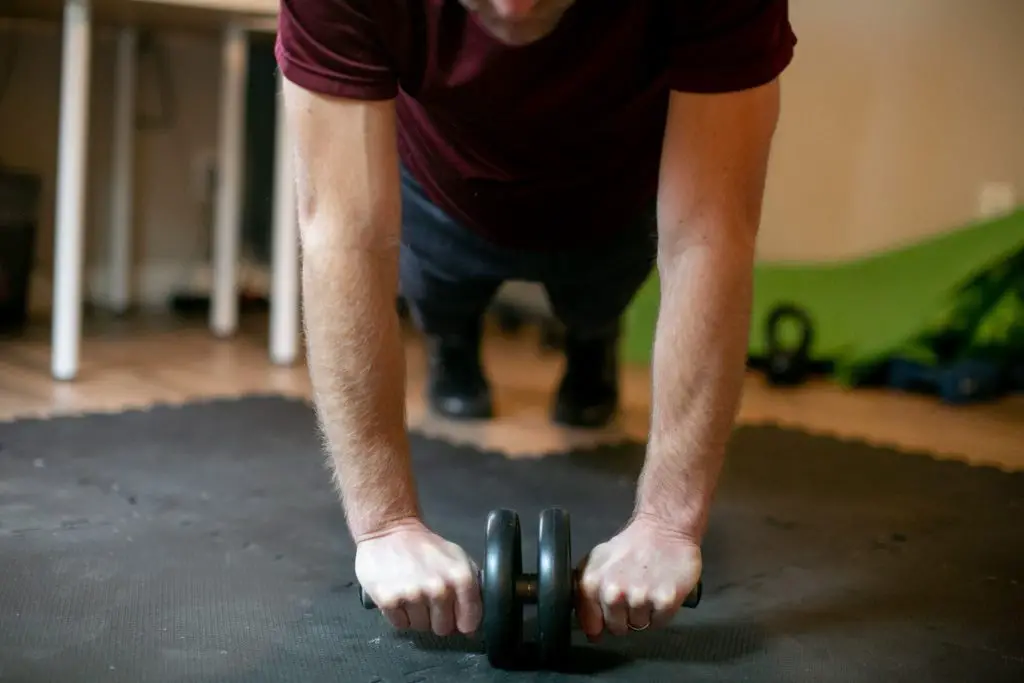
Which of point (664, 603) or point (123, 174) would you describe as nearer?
point (664, 603)

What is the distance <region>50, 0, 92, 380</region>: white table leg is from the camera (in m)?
1.64

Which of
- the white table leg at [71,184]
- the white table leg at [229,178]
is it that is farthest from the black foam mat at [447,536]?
the white table leg at [229,178]

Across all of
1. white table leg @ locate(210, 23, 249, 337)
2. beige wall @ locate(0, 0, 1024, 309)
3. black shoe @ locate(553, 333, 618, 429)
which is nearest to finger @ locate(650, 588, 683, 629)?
black shoe @ locate(553, 333, 618, 429)

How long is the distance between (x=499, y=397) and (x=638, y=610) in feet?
3.58

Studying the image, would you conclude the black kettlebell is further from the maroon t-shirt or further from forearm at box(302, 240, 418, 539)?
forearm at box(302, 240, 418, 539)

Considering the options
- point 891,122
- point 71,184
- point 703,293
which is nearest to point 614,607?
point 703,293

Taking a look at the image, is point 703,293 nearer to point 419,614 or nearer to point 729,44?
point 729,44

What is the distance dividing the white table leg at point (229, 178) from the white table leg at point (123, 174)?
0.30 m

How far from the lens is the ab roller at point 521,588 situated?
71cm

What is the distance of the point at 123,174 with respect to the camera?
2371 millimetres

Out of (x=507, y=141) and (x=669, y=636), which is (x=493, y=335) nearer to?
(x=507, y=141)

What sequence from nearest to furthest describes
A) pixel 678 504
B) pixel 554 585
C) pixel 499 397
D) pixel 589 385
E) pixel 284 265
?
1. pixel 554 585
2. pixel 678 504
3. pixel 589 385
4. pixel 499 397
5. pixel 284 265

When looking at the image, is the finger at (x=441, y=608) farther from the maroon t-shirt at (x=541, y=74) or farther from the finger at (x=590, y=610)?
the maroon t-shirt at (x=541, y=74)

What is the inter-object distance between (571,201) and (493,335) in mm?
1349
